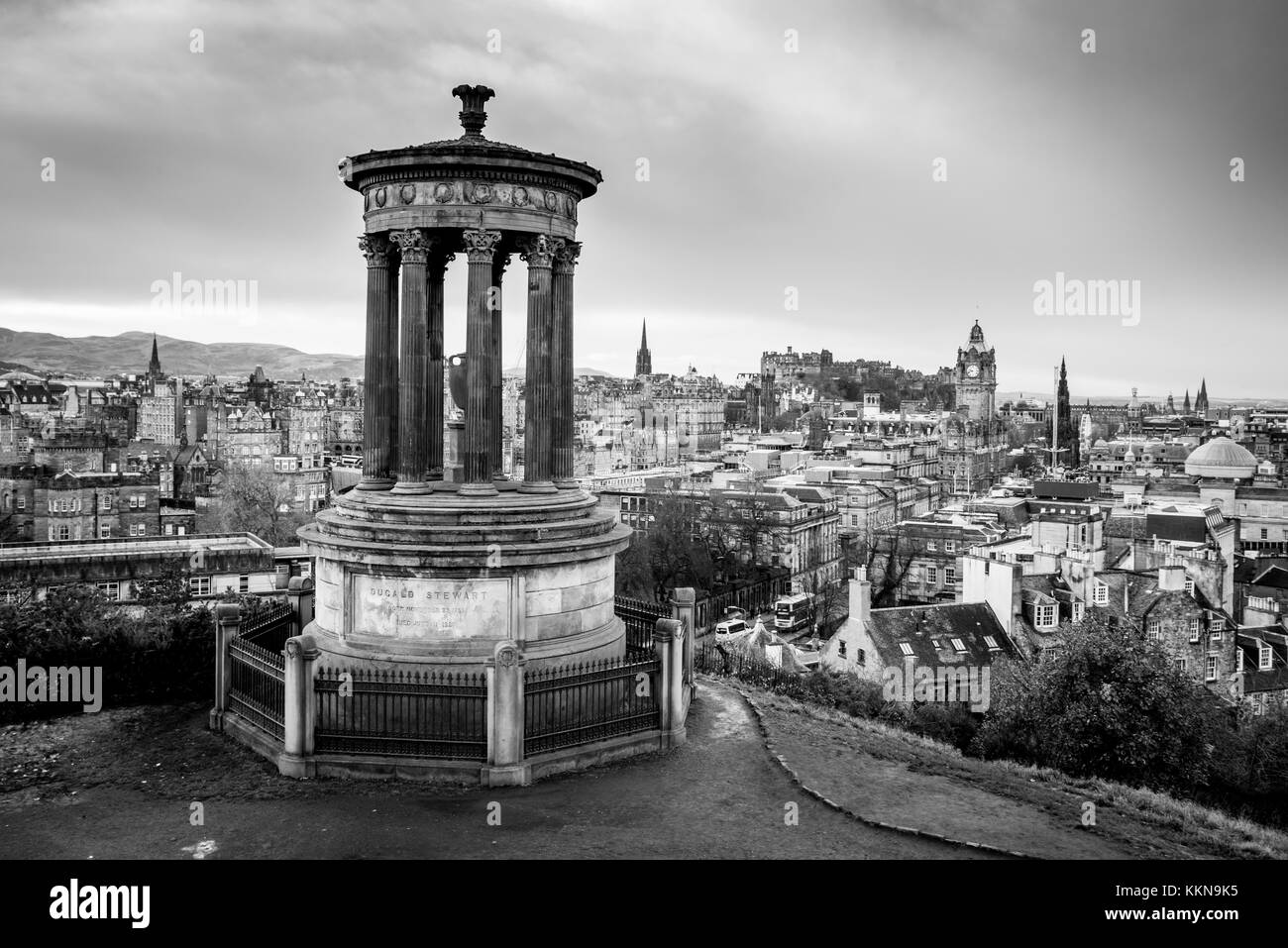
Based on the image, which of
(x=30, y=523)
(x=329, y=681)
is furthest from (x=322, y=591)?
(x=30, y=523)

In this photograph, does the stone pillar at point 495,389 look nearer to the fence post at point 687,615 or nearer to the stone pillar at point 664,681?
the fence post at point 687,615

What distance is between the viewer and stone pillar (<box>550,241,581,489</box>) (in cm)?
1847

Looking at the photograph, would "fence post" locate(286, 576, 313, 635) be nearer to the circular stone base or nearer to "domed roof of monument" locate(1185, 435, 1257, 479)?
the circular stone base

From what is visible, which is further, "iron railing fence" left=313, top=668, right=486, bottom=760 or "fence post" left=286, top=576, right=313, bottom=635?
"fence post" left=286, top=576, right=313, bottom=635

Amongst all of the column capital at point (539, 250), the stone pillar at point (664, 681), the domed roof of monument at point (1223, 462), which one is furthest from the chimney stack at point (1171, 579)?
the domed roof of monument at point (1223, 462)

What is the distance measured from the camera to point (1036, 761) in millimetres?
22406

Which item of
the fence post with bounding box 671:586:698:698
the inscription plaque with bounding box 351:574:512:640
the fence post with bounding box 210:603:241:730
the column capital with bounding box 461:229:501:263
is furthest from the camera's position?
the fence post with bounding box 671:586:698:698

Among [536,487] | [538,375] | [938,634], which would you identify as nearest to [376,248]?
[538,375]

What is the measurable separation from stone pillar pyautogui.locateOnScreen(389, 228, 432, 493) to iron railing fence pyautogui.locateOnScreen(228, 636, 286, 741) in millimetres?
3494

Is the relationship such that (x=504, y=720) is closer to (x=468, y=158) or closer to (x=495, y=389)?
(x=495, y=389)

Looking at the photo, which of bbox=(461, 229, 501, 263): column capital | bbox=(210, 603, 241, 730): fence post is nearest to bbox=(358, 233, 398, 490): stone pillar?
bbox=(461, 229, 501, 263): column capital

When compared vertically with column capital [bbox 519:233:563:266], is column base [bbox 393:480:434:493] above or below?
below

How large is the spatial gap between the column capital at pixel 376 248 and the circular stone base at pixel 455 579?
4314mm

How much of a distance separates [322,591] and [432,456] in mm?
3267
